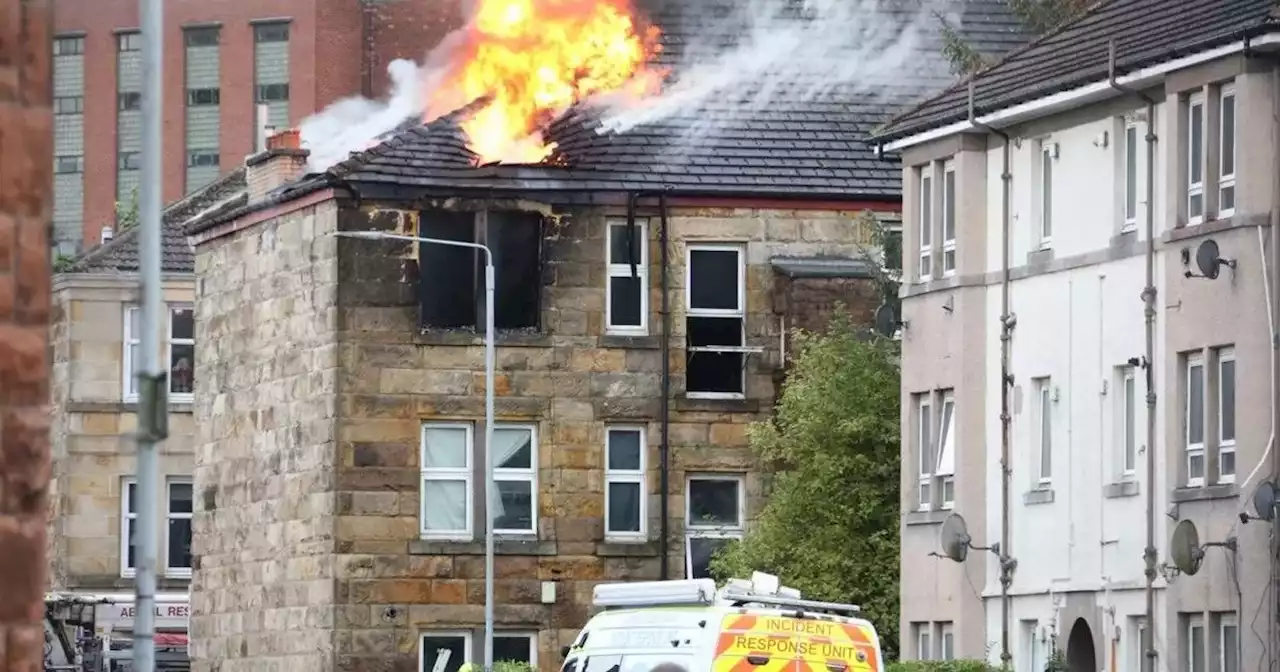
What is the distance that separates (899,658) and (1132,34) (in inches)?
398

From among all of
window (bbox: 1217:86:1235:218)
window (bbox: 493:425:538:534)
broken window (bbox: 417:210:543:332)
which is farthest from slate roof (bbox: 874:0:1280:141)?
window (bbox: 493:425:538:534)

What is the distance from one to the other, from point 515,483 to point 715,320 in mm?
4231

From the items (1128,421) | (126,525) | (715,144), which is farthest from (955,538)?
(126,525)

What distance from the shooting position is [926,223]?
43781 mm

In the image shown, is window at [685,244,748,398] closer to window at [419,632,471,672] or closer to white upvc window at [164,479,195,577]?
window at [419,632,471,672]

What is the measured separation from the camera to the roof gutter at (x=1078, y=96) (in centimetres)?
3447

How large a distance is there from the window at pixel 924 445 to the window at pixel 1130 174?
562 centimetres

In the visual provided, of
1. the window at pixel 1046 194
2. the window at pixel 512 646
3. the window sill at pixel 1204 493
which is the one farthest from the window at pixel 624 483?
the window sill at pixel 1204 493

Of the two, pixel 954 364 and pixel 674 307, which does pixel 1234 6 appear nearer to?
pixel 954 364

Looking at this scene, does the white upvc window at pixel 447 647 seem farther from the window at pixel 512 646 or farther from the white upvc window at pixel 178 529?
the white upvc window at pixel 178 529

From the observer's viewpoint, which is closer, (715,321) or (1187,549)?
(1187,549)

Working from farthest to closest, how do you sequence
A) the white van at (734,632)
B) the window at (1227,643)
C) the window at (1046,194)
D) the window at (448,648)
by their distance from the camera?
the window at (448,648) < the window at (1046,194) < the window at (1227,643) < the white van at (734,632)

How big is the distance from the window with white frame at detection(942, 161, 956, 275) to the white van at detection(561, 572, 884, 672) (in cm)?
1797

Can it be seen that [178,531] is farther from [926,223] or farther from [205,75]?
[205,75]
